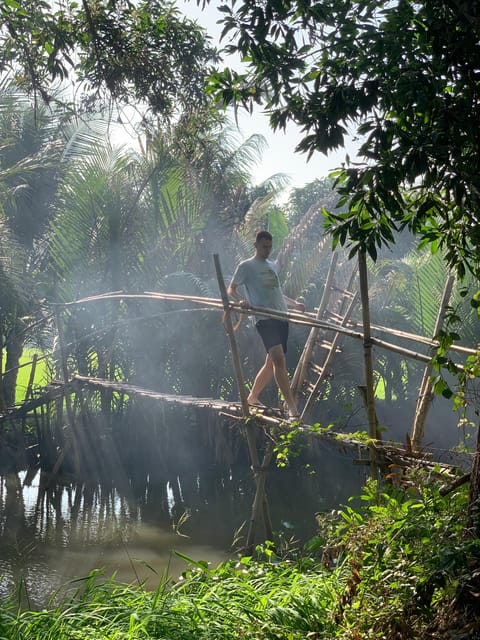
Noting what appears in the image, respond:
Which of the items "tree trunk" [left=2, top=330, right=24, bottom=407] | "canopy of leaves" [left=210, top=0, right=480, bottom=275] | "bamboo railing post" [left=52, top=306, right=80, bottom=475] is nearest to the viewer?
"canopy of leaves" [left=210, top=0, right=480, bottom=275]

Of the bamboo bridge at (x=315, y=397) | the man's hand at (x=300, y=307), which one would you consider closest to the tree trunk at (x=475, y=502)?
the bamboo bridge at (x=315, y=397)

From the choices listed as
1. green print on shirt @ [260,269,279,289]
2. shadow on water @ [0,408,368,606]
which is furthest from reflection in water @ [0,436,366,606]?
green print on shirt @ [260,269,279,289]

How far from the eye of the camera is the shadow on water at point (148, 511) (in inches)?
263

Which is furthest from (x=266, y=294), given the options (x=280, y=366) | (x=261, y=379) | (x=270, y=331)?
(x=261, y=379)

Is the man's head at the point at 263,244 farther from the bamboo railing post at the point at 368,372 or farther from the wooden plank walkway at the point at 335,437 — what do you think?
the bamboo railing post at the point at 368,372

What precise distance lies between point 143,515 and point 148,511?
20 cm

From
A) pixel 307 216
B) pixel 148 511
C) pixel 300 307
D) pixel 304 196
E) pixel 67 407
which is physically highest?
pixel 304 196

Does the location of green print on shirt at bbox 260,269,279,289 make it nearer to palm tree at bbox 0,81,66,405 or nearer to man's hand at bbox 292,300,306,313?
man's hand at bbox 292,300,306,313

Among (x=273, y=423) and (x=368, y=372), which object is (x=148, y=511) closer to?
(x=273, y=423)

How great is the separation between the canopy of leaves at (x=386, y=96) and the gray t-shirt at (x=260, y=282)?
241 cm

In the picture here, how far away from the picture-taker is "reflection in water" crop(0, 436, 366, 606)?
6.65 metres

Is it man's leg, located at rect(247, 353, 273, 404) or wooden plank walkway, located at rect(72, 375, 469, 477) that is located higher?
man's leg, located at rect(247, 353, 273, 404)

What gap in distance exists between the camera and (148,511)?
8641mm

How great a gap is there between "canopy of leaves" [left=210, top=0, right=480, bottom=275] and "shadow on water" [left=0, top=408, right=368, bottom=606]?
138 inches
